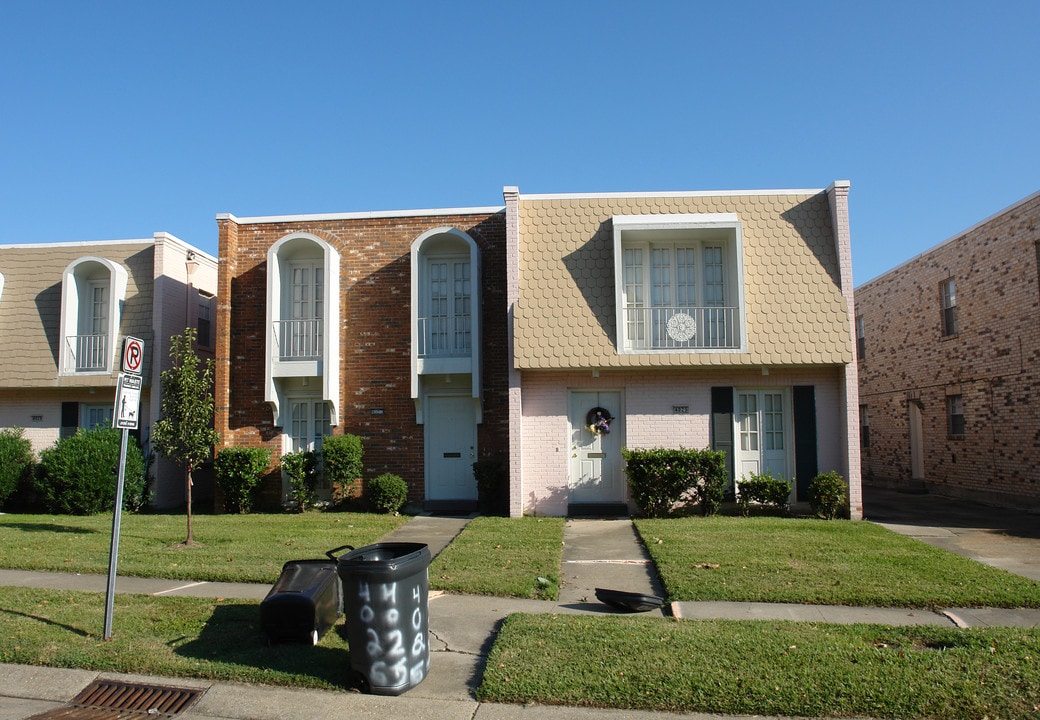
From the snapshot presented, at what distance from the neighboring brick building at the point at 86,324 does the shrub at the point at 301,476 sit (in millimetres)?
3504

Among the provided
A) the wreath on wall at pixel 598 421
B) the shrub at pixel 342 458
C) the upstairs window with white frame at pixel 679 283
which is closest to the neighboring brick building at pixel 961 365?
Answer: the upstairs window with white frame at pixel 679 283

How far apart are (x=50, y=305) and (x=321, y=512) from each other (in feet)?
26.7

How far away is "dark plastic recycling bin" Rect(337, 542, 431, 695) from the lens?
5770mm

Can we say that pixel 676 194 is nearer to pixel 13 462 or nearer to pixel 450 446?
pixel 450 446

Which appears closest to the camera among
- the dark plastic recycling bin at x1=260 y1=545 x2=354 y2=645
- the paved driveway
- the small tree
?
the dark plastic recycling bin at x1=260 y1=545 x2=354 y2=645

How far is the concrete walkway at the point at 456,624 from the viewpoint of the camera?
550 centimetres

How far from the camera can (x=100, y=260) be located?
16625 millimetres

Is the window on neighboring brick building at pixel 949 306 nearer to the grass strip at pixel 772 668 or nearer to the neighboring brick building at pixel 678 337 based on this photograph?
the neighboring brick building at pixel 678 337

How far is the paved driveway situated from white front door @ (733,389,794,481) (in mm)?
2084

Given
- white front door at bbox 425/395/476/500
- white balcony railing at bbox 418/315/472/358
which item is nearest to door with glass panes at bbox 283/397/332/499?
white front door at bbox 425/395/476/500

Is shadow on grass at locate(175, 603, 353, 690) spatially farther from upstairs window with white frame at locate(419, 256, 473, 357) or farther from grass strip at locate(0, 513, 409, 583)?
upstairs window with white frame at locate(419, 256, 473, 357)

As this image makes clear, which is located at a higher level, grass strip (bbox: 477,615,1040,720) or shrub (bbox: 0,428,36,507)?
shrub (bbox: 0,428,36,507)

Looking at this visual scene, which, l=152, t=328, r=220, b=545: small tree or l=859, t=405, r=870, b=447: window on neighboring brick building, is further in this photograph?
l=859, t=405, r=870, b=447: window on neighboring brick building

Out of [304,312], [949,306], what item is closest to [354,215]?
[304,312]
